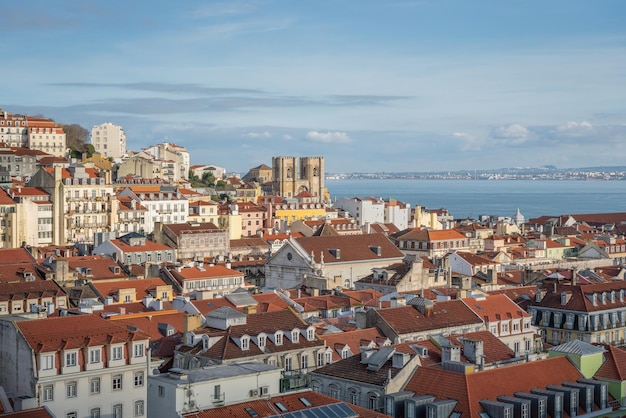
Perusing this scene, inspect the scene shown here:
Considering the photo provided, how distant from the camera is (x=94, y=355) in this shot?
34031 mm

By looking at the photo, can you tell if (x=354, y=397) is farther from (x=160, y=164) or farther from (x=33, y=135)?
(x=160, y=164)

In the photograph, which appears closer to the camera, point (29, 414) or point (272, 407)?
point (29, 414)

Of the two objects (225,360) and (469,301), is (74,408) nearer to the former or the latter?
(225,360)

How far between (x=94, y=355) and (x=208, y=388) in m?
5.52

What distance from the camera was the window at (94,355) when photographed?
111ft

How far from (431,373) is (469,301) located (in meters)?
18.6

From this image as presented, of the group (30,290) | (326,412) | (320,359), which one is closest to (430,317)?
(320,359)

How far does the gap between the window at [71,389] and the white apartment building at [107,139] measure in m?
124

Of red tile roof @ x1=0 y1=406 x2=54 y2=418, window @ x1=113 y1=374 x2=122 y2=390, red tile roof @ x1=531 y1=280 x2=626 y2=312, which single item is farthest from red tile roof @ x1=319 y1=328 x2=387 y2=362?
red tile roof @ x1=0 y1=406 x2=54 y2=418

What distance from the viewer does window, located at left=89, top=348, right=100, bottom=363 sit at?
33.9 meters

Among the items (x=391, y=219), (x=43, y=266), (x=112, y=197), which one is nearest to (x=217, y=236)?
(x=112, y=197)

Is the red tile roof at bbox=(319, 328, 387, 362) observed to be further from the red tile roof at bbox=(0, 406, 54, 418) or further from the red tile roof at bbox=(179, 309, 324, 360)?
the red tile roof at bbox=(0, 406, 54, 418)

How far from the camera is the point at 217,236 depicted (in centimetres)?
9056

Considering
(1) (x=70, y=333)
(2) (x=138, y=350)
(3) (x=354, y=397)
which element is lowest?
(3) (x=354, y=397)
